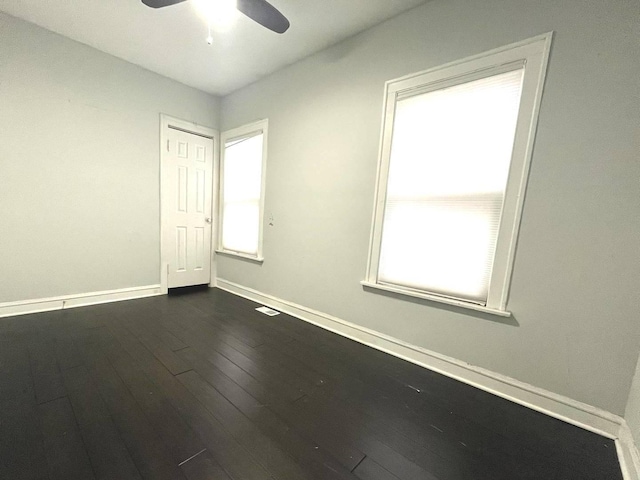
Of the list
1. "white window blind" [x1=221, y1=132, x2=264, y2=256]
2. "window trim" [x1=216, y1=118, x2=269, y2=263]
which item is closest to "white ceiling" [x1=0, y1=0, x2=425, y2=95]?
"window trim" [x1=216, y1=118, x2=269, y2=263]

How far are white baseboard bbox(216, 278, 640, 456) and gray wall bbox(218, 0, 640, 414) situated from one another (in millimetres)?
51

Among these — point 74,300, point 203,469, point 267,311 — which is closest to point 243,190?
point 267,311

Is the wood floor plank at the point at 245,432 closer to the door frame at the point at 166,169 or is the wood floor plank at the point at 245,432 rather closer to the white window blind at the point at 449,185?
the white window blind at the point at 449,185

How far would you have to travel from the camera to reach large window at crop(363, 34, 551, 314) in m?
1.52

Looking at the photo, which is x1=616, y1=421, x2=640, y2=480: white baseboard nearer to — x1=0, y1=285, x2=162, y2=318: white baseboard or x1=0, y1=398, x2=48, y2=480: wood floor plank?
x1=0, y1=398, x2=48, y2=480: wood floor plank

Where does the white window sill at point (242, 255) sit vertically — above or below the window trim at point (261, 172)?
below

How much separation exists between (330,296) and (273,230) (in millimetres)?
1080

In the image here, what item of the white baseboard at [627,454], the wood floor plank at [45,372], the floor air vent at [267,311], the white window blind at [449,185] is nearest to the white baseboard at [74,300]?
the wood floor plank at [45,372]

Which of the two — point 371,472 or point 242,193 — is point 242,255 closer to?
point 242,193

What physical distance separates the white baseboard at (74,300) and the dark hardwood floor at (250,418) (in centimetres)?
45

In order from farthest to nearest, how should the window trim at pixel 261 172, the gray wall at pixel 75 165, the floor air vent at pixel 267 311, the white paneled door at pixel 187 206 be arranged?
the white paneled door at pixel 187 206, the window trim at pixel 261 172, the floor air vent at pixel 267 311, the gray wall at pixel 75 165

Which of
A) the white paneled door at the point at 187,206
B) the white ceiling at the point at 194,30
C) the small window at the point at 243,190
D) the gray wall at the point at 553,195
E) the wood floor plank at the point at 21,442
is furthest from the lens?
the white paneled door at the point at 187,206

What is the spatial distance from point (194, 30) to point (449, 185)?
261 cm

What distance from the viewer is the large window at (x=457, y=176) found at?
4.99 ft
